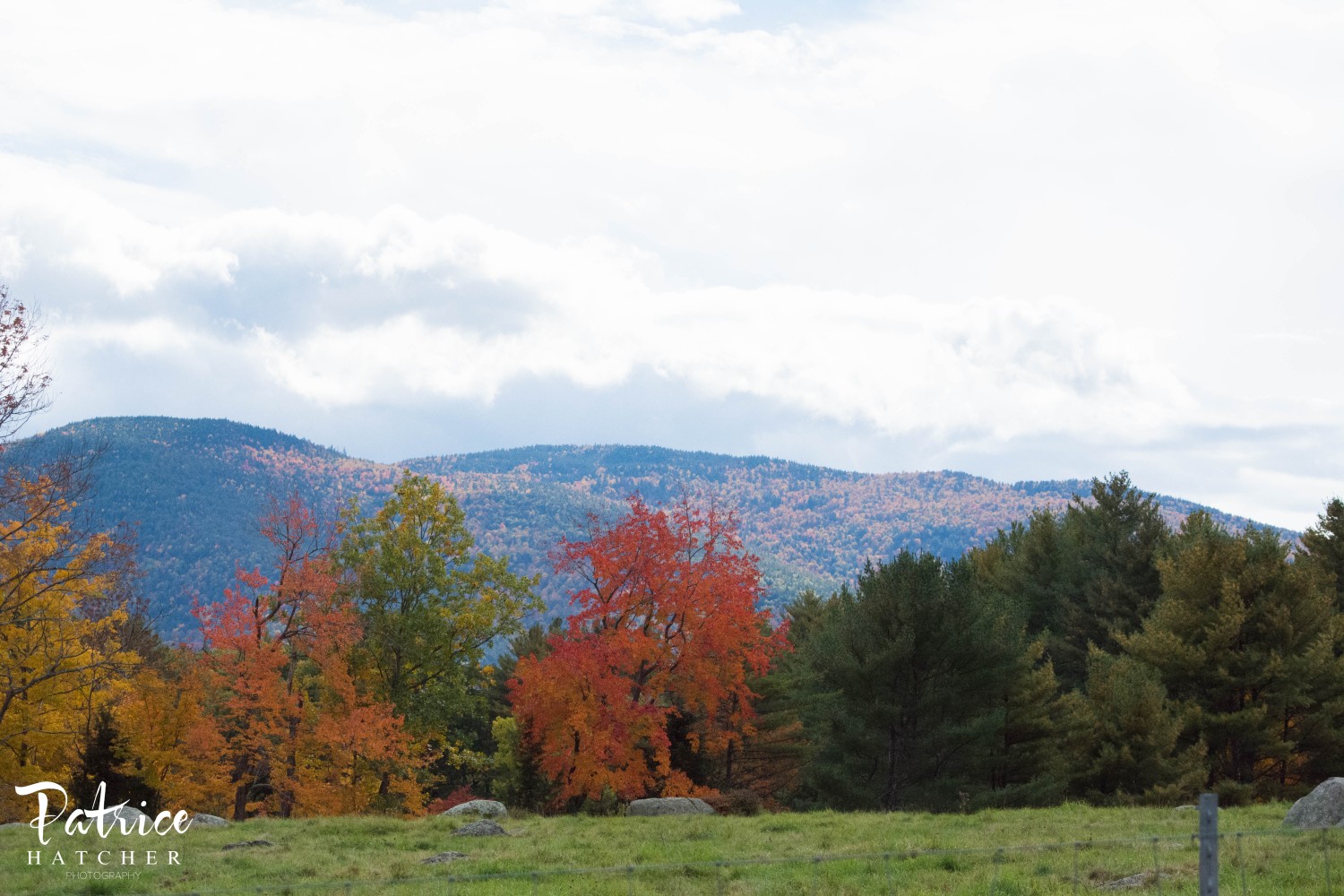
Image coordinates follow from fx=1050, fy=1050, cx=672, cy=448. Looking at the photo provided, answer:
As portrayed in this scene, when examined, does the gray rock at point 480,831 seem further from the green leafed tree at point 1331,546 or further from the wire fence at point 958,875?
the green leafed tree at point 1331,546

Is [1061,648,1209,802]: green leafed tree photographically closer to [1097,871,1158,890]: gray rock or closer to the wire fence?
the wire fence

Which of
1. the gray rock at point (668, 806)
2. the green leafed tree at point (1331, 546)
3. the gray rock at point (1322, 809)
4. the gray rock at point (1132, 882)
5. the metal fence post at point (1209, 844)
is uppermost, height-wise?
the green leafed tree at point (1331, 546)

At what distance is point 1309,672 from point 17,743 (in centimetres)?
4375

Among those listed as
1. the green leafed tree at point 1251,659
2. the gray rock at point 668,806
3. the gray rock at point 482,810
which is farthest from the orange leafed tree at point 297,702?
the green leafed tree at point 1251,659

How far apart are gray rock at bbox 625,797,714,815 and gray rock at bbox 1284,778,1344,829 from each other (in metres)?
14.6

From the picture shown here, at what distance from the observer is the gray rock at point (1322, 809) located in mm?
19078

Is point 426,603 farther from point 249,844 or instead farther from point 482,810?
point 249,844

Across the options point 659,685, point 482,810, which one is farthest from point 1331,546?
point 482,810

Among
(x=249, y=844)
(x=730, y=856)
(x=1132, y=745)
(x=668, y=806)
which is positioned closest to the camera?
(x=730, y=856)

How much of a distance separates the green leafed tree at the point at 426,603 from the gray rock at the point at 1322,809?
28.4m

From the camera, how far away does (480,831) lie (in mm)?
24062

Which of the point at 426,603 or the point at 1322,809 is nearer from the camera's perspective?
the point at 1322,809

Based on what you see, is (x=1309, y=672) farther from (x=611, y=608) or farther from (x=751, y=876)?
(x=751, y=876)

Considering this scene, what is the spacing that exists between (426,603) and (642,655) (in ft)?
37.1
